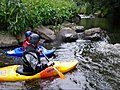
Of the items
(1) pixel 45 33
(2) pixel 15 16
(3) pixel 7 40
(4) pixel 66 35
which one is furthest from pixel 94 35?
(3) pixel 7 40

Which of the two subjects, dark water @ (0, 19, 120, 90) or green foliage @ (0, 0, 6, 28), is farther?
green foliage @ (0, 0, 6, 28)

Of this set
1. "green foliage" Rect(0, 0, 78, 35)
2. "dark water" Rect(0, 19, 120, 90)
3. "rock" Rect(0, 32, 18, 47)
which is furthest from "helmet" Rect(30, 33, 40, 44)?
"green foliage" Rect(0, 0, 78, 35)

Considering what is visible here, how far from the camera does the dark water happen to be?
7.64 metres

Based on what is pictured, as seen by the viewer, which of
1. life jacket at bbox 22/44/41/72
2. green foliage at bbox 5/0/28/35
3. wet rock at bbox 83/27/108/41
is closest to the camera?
life jacket at bbox 22/44/41/72

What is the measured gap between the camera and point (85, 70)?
898 centimetres

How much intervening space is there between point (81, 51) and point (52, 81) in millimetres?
3856

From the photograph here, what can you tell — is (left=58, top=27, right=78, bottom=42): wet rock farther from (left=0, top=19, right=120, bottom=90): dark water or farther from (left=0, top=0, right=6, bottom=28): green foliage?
(left=0, top=0, right=6, bottom=28): green foliage

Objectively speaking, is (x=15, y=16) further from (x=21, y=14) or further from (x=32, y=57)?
(x=32, y=57)

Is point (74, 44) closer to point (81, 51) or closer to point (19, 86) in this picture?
point (81, 51)

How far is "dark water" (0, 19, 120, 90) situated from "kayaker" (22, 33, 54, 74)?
0.38 m

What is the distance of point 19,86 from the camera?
768 centimetres

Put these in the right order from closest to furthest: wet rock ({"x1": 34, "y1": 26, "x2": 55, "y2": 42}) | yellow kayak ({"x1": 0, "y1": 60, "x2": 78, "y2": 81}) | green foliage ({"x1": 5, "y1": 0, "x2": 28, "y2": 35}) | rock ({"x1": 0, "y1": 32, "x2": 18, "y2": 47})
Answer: yellow kayak ({"x1": 0, "y1": 60, "x2": 78, "y2": 81}), rock ({"x1": 0, "y1": 32, "x2": 18, "y2": 47}), green foliage ({"x1": 5, "y1": 0, "x2": 28, "y2": 35}), wet rock ({"x1": 34, "y1": 26, "x2": 55, "y2": 42})

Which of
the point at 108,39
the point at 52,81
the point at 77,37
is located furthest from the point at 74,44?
the point at 52,81

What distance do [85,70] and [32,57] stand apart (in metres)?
2.04
